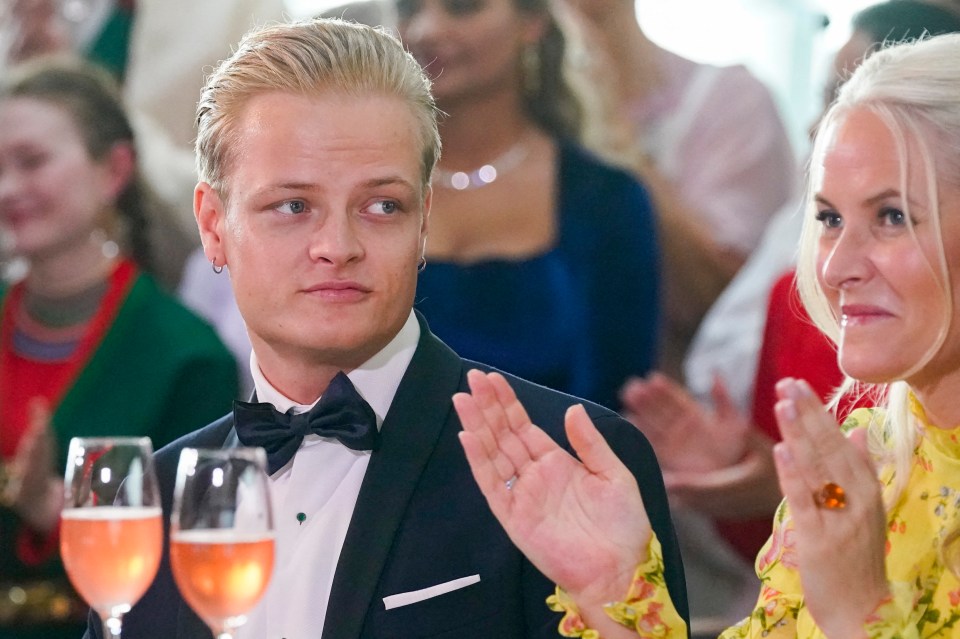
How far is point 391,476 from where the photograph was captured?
188cm

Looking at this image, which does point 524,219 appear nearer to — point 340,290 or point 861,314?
point 340,290

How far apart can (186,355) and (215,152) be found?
1.96 metres

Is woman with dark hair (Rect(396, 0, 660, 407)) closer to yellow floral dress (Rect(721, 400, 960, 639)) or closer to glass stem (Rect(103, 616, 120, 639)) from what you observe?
yellow floral dress (Rect(721, 400, 960, 639))

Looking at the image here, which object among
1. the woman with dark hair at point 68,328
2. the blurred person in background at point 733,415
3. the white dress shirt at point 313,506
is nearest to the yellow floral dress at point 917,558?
the white dress shirt at point 313,506

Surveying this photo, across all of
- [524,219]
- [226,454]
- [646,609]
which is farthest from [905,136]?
[524,219]

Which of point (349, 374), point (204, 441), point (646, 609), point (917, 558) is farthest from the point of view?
point (204, 441)

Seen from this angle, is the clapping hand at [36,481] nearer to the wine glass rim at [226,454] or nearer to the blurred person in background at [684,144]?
Answer: the blurred person in background at [684,144]

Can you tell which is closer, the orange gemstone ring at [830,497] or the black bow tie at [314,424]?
the orange gemstone ring at [830,497]

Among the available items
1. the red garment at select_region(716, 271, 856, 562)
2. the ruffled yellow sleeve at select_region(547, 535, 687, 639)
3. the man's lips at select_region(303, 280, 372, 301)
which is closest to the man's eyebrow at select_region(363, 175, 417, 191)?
the man's lips at select_region(303, 280, 372, 301)

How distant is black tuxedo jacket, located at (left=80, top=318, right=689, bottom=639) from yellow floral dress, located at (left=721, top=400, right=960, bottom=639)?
0.39ft

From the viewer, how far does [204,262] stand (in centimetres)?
390

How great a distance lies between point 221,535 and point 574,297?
8.55 ft

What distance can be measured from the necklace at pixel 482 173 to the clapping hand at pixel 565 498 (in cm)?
228

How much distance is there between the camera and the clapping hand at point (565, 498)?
1.58 m
